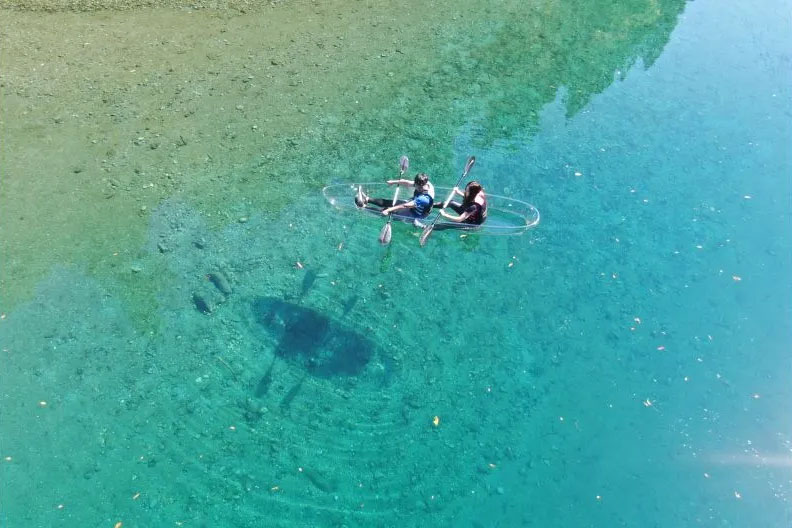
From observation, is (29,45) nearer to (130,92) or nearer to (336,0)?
(130,92)

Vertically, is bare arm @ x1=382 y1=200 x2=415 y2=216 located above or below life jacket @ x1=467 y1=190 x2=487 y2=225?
below

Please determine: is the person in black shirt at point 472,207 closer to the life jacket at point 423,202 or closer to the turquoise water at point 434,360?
the life jacket at point 423,202

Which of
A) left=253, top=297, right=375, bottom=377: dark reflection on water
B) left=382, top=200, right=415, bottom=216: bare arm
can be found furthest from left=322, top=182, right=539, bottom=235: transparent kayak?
left=253, top=297, right=375, bottom=377: dark reflection on water

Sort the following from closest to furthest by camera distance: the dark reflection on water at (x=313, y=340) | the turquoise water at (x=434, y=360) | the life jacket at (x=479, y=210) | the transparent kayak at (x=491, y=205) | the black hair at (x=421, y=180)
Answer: the turquoise water at (x=434, y=360), the dark reflection on water at (x=313, y=340), the black hair at (x=421, y=180), the life jacket at (x=479, y=210), the transparent kayak at (x=491, y=205)

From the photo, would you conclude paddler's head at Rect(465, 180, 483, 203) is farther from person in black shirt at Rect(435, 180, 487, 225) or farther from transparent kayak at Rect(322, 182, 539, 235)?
transparent kayak at Rect(322, 182, 539, 235)

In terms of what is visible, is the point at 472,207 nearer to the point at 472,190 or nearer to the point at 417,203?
the point at 472,190

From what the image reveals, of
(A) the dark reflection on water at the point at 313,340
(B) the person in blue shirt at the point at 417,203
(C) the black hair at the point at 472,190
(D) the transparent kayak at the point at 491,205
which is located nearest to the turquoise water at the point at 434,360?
(A) the dark reflection on water at the point at 313,340

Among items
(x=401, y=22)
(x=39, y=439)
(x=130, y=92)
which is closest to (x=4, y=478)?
(x=39, y=439)
